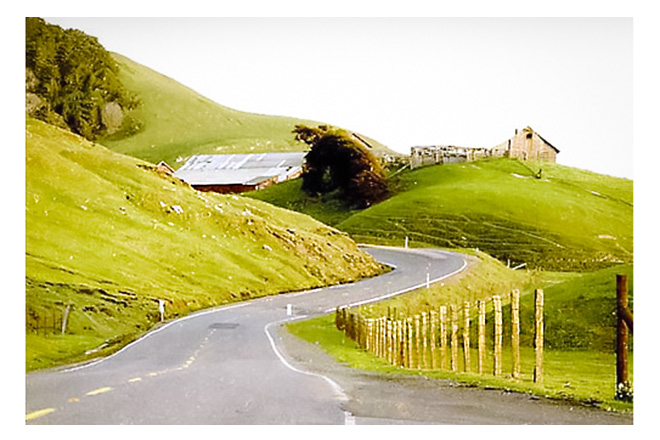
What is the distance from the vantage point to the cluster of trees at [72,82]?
34.7 ft

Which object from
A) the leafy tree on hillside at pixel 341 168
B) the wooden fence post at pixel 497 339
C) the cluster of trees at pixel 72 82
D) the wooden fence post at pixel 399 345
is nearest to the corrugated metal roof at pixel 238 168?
the leafy tree on hillside at pixel 341 168

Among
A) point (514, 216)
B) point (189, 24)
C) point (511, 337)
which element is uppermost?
point (189, 24)

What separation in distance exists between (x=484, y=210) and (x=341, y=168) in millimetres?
1402

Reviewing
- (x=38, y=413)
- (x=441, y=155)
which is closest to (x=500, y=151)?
(x=441, y=155)

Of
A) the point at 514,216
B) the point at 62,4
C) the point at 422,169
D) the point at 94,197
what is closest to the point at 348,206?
the point at 422,169

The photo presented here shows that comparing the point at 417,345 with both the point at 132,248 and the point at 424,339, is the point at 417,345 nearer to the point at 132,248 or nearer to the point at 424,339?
the point at 424,339

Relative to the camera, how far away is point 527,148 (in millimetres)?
11164

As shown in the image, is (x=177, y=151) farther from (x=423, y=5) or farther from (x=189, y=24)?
(x=423, y=5)

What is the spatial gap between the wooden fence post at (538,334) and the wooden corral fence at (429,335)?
0.24m

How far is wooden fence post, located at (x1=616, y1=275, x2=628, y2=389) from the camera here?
9633 mm

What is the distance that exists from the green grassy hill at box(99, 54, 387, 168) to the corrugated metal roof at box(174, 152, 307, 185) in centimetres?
7

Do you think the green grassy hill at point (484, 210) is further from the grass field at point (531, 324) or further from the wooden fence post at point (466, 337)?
the wooden fence post at point (466, 337)

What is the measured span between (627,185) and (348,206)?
2549 mm

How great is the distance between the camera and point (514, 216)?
11.2 meters
